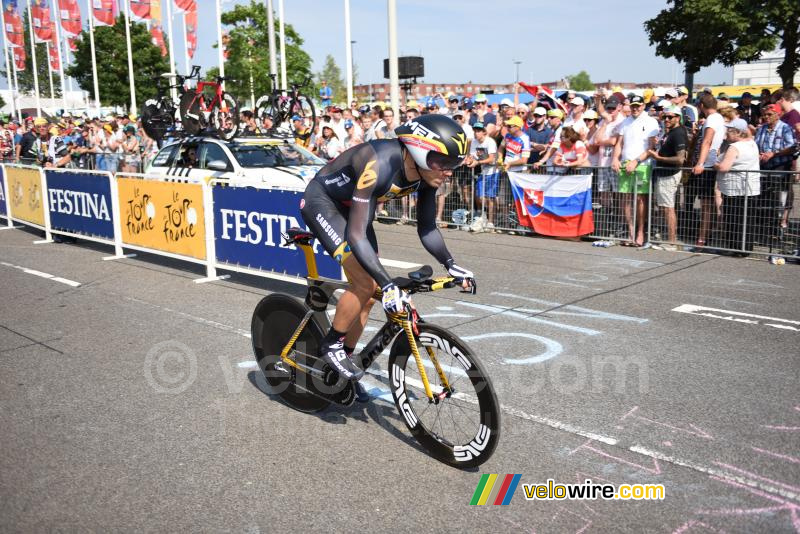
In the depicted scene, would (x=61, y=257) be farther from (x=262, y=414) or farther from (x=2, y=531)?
(x=2, y=531)

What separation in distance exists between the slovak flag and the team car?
3656 mm

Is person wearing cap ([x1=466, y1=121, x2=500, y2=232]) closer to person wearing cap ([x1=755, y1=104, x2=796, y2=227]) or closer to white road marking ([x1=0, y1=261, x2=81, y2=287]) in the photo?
person wearing cap ([x1=755, y1=104, x2=796, y2=227])

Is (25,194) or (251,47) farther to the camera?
(251,47)

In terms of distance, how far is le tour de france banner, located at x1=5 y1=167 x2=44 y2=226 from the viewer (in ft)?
43.1

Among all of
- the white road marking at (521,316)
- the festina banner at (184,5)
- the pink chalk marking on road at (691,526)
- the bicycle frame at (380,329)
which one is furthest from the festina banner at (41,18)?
the pink chalk marking on road at (691,526)

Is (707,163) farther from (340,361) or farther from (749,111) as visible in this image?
(340,361)

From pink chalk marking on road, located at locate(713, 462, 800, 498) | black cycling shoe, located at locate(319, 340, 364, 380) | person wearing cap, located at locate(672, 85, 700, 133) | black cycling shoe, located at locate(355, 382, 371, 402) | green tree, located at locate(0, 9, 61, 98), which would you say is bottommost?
pink chalk marking on road, located at locate(713, 462, 800, 498)

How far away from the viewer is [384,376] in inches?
218

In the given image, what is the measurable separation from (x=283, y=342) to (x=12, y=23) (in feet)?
171

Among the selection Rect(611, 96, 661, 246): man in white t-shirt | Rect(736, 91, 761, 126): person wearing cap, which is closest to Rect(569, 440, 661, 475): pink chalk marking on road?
Rect(611, 96, 661, 246): man in white t-shirt

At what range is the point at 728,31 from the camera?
3409 cm

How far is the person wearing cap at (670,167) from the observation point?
10.4 m

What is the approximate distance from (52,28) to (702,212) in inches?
A: 1779

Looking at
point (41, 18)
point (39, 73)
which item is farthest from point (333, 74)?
point (41, 18)
